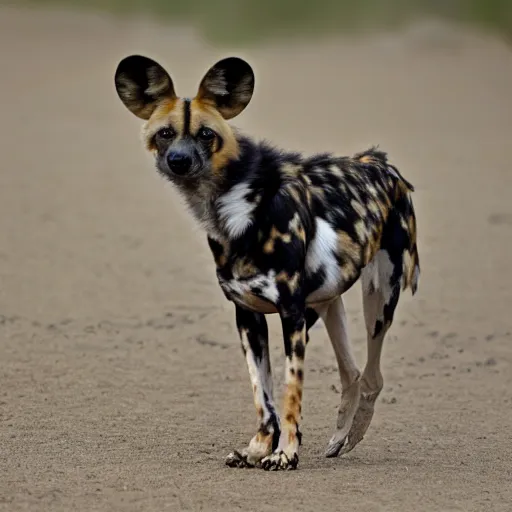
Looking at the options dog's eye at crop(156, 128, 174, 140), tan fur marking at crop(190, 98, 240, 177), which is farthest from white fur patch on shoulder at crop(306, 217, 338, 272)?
dog's eye at crop(156, 128, 174, 140)

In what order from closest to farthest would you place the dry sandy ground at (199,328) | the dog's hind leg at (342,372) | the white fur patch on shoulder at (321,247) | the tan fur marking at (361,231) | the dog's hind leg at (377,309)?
the dry sandy ground at (199,328) → the white fur patch on shoulder at (321,247) → the tan fur marking at (361,231) → the dog's hind leg at (342,372) → the dog's hind leg at (377,309)

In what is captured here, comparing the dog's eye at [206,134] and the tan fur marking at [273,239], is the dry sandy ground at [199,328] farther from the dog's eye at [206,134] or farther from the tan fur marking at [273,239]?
the dog's eye at [206,134]

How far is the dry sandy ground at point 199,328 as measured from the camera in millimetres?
6312

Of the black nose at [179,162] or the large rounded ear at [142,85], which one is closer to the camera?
the black nose at [179,162]

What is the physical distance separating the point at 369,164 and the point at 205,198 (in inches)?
46.8

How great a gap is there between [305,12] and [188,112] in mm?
27478

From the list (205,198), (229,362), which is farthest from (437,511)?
(229,362)

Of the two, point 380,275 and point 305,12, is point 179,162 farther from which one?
point 305,12

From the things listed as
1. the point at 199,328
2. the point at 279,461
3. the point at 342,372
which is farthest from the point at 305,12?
the point at 279,461

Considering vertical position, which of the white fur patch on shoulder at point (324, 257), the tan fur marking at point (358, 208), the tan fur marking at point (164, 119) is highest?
the tan fur marking at point (164, 119)

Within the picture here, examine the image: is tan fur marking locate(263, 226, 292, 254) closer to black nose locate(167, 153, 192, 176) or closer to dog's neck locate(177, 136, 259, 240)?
dog's neck locate(177, 136, 259, 240)

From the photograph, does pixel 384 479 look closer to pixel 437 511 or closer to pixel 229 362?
pixel 437 511

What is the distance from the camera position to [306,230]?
22.1 ft

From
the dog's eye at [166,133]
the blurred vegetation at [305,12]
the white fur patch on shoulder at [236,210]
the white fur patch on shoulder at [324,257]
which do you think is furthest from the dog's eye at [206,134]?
the blurred vegetation at [305,12]
